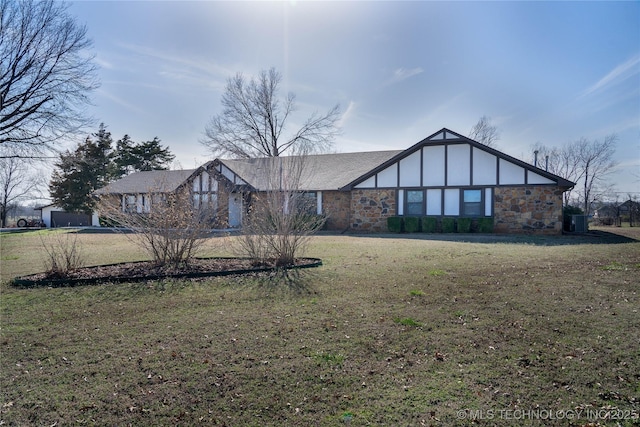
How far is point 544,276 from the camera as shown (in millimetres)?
7188

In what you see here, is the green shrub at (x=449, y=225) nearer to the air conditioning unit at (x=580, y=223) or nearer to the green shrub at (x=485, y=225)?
the green shrub at (x=485, y=225)

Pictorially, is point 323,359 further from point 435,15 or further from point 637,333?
point 435,15

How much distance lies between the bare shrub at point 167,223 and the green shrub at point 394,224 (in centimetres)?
1270

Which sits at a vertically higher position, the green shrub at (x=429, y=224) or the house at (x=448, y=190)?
the house at (x=448, y=190)

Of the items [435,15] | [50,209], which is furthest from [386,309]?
[50,209]

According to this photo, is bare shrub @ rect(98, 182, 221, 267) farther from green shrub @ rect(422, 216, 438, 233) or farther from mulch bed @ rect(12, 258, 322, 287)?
green shrub @ rect(422, 216, 438, 233)

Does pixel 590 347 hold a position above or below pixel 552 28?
below

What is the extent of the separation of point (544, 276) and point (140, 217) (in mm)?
8593

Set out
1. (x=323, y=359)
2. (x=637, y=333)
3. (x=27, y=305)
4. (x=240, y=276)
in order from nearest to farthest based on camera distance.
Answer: (x=323, y=359) → (x=637, y=333) → (x=27, y=305) → (x=240, y=276)

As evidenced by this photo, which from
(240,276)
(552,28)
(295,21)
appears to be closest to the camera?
(240,276)

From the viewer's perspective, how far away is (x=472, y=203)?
18.9 metres

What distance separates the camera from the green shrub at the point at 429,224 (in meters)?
19.2

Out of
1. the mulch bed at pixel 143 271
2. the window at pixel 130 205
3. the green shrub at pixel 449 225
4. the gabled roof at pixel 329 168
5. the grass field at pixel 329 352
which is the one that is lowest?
the grass field at pixel 329 352

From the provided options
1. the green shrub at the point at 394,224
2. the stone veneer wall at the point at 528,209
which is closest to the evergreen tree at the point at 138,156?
the green shrub at the point at 394,224
